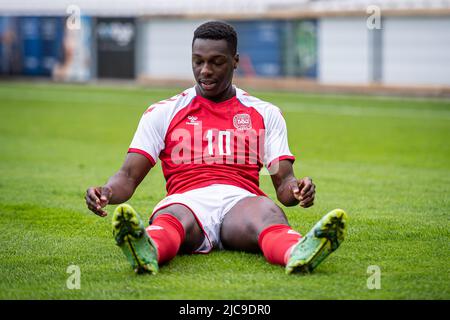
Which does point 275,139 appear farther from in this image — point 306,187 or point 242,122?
point 306,187

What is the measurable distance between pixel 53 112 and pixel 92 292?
1594 cm

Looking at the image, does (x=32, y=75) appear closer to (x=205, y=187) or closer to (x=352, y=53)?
(x=352, y=53)

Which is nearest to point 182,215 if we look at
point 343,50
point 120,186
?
point 120,186

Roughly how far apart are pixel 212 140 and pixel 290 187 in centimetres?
67

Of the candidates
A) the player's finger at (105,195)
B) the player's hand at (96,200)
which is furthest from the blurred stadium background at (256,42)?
the player's hand at (96,200)

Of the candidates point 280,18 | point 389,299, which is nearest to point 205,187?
point 389,299

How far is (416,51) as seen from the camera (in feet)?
83.7

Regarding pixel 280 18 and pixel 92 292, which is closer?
pixel 92 292

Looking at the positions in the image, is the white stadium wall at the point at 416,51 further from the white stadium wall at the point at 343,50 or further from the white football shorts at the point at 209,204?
the white football shorts at the point at 209,204

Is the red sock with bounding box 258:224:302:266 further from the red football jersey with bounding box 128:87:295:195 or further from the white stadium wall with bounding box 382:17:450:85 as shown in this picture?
the white stadium wall with bounding box 382:17:450:85

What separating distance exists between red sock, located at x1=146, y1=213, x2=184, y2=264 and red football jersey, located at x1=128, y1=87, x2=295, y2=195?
43 centimetres

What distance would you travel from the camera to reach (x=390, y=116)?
19375 mm

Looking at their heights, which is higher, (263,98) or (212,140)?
(212,140)

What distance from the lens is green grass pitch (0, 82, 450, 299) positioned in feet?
16.6
